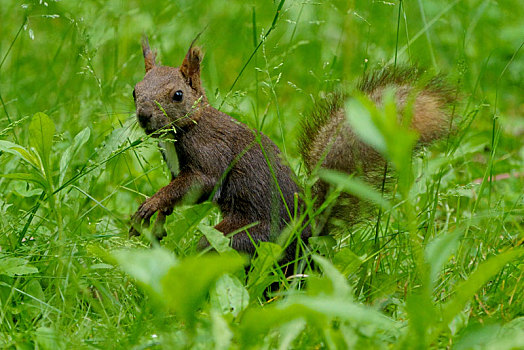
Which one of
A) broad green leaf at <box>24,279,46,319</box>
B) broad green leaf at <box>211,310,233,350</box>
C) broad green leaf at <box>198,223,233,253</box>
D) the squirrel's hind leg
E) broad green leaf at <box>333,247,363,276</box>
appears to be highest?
broad green leaf at <box>211,310,233,350</box>

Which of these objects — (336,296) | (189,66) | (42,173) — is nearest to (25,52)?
(189,66)

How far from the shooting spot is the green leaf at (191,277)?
132 centimetres

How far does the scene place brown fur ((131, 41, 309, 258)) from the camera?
2283mm

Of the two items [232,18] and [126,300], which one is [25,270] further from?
[232,18]

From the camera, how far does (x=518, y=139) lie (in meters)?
3.66

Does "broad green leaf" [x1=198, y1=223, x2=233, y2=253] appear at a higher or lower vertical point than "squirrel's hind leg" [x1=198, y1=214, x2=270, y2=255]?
higher

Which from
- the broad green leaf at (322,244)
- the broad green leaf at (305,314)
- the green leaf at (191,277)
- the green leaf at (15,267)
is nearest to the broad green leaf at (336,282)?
the broad green leaf at (305,314)

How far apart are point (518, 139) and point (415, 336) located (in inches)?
95.7

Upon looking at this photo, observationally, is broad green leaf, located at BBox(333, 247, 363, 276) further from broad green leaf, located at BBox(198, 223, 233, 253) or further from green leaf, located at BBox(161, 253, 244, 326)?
green leaf, located at BBox(161, 253, 244, 326)

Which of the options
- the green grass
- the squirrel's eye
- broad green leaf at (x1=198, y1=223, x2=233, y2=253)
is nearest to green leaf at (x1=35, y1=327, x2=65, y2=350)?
the green grass

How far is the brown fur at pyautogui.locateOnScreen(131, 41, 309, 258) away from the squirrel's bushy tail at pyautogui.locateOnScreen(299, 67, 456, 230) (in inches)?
5.3

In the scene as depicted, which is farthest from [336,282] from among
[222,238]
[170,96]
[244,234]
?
[170,96]

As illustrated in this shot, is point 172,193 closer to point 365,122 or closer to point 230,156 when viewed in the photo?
point 230,156

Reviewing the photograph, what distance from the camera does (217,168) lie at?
92.4 inches
